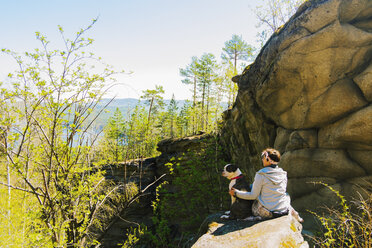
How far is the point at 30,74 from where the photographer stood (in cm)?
496

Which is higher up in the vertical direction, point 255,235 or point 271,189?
point 271,189

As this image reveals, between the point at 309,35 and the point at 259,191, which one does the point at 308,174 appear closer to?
the point at 259,191

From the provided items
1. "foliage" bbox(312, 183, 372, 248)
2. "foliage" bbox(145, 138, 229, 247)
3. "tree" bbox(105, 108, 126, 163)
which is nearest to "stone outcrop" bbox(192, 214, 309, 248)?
"foliage" bbox(312, 183, 372, 248)

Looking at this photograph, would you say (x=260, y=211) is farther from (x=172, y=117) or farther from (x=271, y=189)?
(x=172, y=117)

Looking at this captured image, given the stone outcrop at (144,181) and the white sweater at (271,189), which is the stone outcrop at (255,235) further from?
the stone outcrop at (144,181)

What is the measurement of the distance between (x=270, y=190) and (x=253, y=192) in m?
0.32

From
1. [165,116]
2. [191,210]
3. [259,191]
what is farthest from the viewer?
[165,116]

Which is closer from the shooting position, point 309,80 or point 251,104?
point 309,80

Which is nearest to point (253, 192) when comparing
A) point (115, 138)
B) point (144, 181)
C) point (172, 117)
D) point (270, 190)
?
point (270, 190)

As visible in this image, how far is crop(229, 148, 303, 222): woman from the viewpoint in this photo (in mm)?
4496

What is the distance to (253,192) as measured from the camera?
462cm

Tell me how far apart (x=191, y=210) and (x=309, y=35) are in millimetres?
10480

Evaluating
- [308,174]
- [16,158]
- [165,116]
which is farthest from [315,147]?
[165,116]

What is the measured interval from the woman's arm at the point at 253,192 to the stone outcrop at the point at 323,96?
10.5 ft
